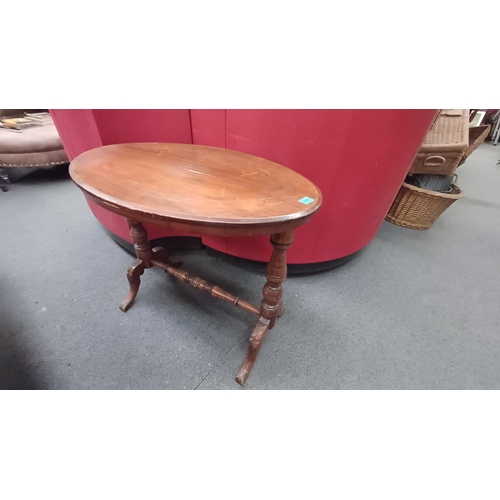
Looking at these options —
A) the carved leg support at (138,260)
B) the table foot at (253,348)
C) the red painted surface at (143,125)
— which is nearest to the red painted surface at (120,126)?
the red painted surface at (143,125)

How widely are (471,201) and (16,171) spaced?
4.84 m

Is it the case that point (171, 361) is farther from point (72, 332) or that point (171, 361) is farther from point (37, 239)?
point (37, 239)

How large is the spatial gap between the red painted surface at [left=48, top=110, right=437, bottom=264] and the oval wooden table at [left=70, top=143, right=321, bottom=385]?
17 cm

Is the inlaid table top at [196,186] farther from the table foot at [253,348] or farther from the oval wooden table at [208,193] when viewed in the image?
the table foot at [253,348]

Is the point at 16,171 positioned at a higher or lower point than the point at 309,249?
lower

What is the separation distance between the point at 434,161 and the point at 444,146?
4.4 inches

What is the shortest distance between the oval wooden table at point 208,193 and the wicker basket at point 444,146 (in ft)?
4.99

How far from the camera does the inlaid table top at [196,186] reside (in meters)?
0.69

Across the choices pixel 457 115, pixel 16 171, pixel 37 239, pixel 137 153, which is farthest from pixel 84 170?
pixel 16 171

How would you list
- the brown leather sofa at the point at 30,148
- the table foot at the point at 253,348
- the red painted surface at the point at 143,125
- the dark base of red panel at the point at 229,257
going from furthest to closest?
the brown leather sofa at the point at 30,148
the dark base of red panel at the point at 229,257
the red painted surface at the point at 143,125
the table foot at the point at 253,348

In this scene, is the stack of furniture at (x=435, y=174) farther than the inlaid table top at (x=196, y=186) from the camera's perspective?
Yes

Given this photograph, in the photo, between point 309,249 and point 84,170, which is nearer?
point 84,170

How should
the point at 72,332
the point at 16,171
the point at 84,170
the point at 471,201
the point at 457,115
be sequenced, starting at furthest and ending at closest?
the point at 16,171, the point at 471,201, the point at 457,115, the point at 72,332, the point at 84,170

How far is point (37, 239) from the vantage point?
181 centimetres
